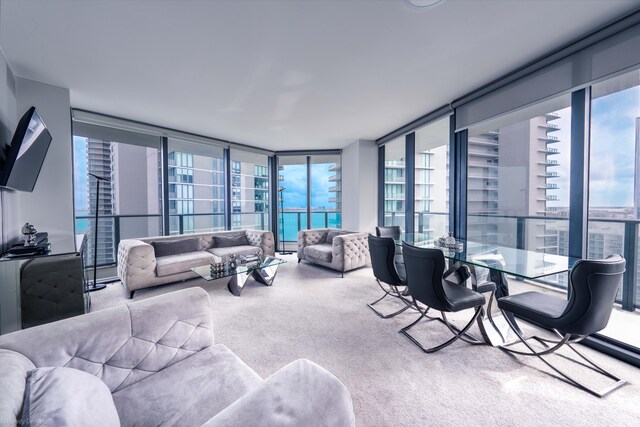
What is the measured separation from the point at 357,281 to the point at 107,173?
14.8 ft

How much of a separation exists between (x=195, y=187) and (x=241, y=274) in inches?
118

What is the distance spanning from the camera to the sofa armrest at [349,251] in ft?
13.8

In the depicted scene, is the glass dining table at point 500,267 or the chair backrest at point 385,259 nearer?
the glass dining table at point 500,267

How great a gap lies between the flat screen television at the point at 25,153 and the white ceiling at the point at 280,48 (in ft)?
2.30

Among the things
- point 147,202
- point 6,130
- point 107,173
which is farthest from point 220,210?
point 6,130

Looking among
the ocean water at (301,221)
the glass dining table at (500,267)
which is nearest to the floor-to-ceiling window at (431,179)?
the glass dining table at (500,267)

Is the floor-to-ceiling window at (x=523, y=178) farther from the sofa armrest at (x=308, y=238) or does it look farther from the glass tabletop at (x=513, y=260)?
the sofa armrest at (x=308, y=238)

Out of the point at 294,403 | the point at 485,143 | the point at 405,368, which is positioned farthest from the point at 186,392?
the point at 485,143

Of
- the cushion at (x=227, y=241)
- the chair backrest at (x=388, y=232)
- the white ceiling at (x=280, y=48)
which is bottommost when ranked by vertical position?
the cushion at (x=227, y=241)

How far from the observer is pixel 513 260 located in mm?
2283

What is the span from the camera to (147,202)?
4898 mm

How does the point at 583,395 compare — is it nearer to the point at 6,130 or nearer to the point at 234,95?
the point at 234,95

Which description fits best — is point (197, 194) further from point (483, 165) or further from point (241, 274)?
point (483, 165)

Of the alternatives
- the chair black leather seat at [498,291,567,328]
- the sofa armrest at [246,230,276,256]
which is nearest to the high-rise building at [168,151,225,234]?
the sofa armrest at [246,230,276,256]
